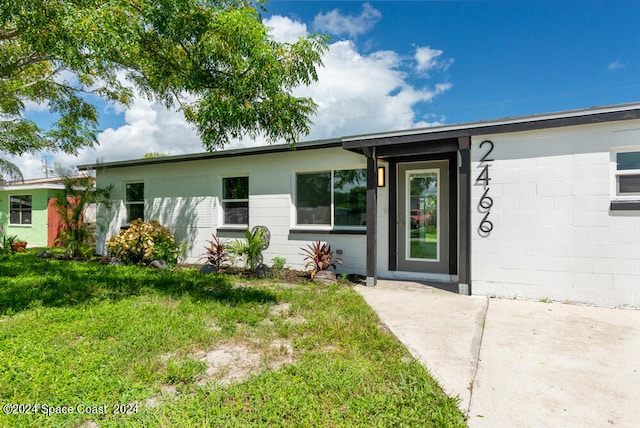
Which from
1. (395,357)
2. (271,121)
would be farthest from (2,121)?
(395,357)

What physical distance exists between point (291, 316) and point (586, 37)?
40.0ft

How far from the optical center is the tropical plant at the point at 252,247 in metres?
7.98

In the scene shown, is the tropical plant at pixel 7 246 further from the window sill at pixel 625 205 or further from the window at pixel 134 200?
the window sill at pixel 625 205

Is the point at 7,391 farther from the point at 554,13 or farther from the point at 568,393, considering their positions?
the point at 554,13

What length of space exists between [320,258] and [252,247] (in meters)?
1.70

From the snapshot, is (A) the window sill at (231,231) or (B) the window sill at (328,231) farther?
(A) the window sill at (231,231)

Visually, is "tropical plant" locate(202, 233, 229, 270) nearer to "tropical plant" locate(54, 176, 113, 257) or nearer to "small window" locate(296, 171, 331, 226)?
"small window" locate(296, 171, 331, 226)

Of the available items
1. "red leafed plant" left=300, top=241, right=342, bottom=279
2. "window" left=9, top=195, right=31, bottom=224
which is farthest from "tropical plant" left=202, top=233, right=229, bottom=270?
"window" left=9, top=195, right=31, bottom=224

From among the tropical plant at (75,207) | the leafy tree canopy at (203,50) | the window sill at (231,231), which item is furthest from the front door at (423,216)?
the tropical plant at (75,207)

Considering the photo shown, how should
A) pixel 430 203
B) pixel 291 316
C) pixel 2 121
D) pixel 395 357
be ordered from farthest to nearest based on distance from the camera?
1. pixel 2 121
2. pixel 430 203
3. pixel 291 316
4. pixel 395 357

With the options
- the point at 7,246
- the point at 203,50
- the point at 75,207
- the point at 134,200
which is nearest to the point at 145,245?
the point at 134,200

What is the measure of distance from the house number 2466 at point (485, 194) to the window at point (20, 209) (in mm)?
18184

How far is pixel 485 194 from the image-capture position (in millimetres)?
5727

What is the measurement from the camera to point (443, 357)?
3.34m
